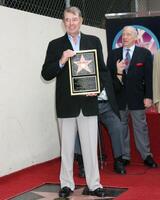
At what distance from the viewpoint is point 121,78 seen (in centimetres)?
546

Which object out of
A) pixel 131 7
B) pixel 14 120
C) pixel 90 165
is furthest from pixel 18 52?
pixel 131 7

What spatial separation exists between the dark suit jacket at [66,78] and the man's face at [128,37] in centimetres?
124

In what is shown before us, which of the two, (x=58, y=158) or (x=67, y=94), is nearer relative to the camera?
(x=67, y=94)

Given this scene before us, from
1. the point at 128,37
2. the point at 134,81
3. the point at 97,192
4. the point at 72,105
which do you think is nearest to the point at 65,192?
the point at 97,192

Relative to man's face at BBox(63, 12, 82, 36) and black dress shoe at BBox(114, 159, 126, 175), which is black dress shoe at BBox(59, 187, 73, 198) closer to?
black dress shoe at BBox(114, 159, 126, 175)

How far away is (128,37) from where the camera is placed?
533 cm

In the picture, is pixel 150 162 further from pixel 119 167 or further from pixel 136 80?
pixel 136 80

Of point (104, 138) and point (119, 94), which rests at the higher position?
point (119, 94)

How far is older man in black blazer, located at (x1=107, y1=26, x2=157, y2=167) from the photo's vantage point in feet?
17.5

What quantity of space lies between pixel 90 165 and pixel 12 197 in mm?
892

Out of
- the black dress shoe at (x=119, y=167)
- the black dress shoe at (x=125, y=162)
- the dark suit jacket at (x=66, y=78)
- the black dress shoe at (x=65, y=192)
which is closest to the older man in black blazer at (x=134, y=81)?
the black dress shoe at (x=125, y=162)

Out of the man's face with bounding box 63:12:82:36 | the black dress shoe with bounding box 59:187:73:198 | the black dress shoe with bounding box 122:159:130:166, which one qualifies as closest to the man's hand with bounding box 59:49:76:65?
the man's face with bounding box 63:12:82:36

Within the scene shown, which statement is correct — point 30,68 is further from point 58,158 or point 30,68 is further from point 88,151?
point 88,151

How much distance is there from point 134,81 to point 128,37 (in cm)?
54
